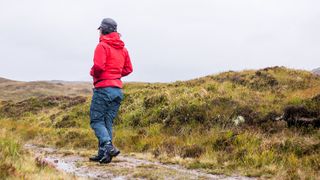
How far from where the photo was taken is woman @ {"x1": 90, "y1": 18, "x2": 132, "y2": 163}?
8.57 metres

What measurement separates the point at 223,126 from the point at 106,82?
6.00 metres

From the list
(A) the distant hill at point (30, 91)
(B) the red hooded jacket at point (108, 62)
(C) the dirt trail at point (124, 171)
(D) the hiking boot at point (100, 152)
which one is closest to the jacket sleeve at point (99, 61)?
(B) the red hooded jacket at point (108, 62)

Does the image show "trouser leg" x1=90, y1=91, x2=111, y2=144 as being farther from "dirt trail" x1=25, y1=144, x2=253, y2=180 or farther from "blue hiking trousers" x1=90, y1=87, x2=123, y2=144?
"dirt trail" x1=25, y1=144, x2=253, y2=180

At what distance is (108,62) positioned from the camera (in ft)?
28.5

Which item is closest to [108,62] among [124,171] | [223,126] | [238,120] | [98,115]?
[98,115]

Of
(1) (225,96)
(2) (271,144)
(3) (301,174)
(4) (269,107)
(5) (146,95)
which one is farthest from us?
(5) (146,95)

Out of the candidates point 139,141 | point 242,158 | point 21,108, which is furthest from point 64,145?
point 21,108

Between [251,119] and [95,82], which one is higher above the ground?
[95,82]

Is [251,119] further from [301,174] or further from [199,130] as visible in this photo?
[301,174]

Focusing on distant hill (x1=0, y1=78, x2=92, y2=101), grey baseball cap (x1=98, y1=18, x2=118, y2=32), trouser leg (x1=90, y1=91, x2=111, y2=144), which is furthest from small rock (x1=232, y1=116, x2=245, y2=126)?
distant hill (x1=0, y1=78, x2=92, y2=101)

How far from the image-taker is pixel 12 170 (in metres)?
6.38

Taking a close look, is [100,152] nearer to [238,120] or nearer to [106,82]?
[106,82]

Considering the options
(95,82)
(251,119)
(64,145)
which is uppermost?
(95,82)

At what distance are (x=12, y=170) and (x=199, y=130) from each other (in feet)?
27.7
